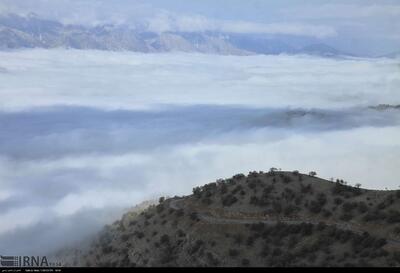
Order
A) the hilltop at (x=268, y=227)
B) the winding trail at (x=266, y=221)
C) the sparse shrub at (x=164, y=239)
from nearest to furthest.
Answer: the hilltop at (x=268, y=227), the winding trail at (x=266, y=221), the sparse shrub at (x=164, y=239)

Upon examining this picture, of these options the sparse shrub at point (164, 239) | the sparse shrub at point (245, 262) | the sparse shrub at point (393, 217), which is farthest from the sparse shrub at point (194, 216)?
the sparse shrub at point (393, 217)

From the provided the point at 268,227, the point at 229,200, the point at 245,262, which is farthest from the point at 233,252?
the point at 229,200

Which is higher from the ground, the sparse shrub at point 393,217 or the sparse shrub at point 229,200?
the sparse shrub at point 229,200

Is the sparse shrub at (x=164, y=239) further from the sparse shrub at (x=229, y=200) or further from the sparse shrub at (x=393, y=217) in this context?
the sparse shrub at (x=393, y=217)

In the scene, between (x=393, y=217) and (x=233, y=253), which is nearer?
(x=233, y=253)

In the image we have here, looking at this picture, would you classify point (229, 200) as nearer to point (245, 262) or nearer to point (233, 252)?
point (233, 252)

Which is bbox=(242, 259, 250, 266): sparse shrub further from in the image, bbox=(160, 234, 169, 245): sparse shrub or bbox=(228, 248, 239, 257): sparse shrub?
bbox=(160, 234, 169, 245): sparse shrub

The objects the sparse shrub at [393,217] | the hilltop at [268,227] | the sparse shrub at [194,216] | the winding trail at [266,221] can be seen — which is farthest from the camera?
the sparse shrub at [194,216]

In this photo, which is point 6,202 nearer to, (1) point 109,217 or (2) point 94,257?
(1) point 109,217
